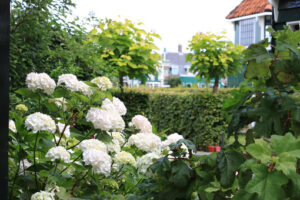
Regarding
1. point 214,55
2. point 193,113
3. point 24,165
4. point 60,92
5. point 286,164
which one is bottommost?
point 193,113

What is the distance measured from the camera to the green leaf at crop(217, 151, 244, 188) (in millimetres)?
1038

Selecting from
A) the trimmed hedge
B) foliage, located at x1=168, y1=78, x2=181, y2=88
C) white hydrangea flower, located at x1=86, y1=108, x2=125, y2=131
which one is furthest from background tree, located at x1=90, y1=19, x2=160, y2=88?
foliage, located at x1=168, y1=78, x2=181, y2=88

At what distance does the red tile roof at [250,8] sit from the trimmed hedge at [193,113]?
32.3 ft

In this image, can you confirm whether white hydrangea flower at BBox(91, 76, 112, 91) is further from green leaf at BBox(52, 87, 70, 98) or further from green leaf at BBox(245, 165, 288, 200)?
green leaf at BBox(245, 165, 288, 200)

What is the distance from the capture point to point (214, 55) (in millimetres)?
10062

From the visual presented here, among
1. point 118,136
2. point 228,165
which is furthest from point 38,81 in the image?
point 228,165

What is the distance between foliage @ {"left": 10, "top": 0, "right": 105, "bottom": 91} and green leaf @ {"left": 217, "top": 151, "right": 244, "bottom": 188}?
3199 mm

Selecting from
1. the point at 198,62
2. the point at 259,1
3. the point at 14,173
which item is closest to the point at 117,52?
the point at 198,62

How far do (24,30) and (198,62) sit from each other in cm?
664

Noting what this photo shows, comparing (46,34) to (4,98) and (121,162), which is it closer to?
(121,162)

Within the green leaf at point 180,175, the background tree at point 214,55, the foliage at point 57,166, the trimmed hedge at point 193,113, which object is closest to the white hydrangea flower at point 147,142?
the foliage at point 57,166

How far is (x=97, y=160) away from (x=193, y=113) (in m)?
8.56

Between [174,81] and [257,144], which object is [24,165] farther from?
[174,81]

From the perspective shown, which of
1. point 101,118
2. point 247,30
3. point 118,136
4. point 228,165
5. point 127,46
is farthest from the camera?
point 247,30
